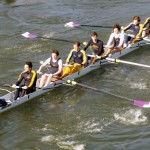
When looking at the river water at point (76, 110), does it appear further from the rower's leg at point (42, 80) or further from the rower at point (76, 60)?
the rower at point (76, 60)

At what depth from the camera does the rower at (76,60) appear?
16.2 meters

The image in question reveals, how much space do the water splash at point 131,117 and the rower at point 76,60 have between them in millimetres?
3517

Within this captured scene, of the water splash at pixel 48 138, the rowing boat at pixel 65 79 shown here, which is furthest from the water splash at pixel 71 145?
the rowing boat at pixel 65 79

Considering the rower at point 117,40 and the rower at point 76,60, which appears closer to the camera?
the rower at point 76,60

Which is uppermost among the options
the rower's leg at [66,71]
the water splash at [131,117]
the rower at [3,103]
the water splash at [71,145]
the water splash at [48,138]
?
the rower's leg at [66,71]

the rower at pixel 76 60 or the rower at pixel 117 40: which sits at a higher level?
the rower at pixel 117 40

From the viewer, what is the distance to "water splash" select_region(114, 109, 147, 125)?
13.1 meters

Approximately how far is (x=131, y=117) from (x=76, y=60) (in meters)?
4.40

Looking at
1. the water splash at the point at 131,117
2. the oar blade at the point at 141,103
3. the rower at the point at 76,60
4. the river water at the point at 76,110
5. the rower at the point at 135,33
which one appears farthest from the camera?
the rower at the point at 135,33

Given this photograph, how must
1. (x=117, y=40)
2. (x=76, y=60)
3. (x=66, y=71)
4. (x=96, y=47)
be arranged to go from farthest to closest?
(x=117, y=40) < (x=96, y=47) < (x=76, y=60) < (x=66, y=71)

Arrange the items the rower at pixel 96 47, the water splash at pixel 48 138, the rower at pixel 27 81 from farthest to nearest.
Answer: the rower at pixel 96 47
the rower at pixel 27 81
the water splash at pixel 48 138

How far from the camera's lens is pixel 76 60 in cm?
1669

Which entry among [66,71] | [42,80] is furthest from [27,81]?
[66,71]

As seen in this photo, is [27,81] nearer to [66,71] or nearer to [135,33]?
[66,71]
